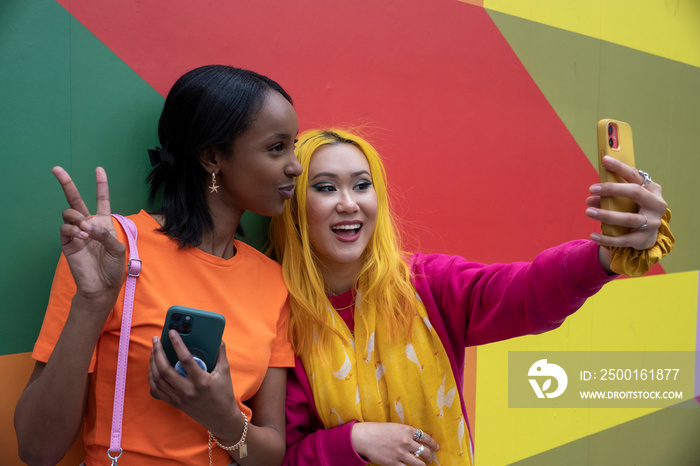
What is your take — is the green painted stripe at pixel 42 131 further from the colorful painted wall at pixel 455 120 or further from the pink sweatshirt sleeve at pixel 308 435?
the pink sweatshirt sleeve at pixel 308 435

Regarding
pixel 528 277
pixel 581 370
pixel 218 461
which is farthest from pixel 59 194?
pixel 581 370

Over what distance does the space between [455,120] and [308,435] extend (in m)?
1.53

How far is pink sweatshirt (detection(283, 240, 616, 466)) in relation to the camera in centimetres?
168

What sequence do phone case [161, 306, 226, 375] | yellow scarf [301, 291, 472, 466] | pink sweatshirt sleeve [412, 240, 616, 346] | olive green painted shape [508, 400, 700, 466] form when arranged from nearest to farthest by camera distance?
1. phone case [161, 306, 226, 375]
2. pink sweatshirt sleeve [412, 240, 616, 346]
3. yellow scarf [301, 291, 472, 466]
4. olive green painted shape [508, 400, 700, 466]

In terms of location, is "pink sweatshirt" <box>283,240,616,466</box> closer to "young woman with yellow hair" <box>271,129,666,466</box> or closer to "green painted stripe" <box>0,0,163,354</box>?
"young woman with yellow hair" <box>271,129,666,466</box>

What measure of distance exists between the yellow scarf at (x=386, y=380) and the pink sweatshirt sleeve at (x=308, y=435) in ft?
0.14

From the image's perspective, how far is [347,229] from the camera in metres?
2.00

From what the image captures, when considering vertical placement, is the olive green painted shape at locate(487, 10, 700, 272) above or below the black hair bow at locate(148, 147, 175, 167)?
above

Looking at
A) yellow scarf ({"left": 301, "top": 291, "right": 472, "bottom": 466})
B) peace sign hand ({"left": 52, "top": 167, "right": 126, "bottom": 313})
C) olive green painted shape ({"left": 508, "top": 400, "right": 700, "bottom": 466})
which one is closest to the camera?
peace sign hand ({"left": 52, "top": 167, "right": 126, "bottom": 313})

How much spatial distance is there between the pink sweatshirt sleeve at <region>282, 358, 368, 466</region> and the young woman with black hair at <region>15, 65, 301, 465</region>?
94 mm

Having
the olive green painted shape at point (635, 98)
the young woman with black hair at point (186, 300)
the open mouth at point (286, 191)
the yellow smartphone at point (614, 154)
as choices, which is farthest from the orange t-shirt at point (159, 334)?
the olive green painted shape at point (635, 98)

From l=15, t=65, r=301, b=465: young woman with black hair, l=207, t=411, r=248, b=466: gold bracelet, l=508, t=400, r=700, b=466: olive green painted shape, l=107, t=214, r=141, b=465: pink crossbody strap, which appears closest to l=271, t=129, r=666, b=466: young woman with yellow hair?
l=15, t=65, r=301, b=465: young woman with black hair

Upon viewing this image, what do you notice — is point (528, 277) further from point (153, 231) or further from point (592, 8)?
point (592, 8)

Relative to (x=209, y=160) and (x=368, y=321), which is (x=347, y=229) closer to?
(x=368, y=321)
